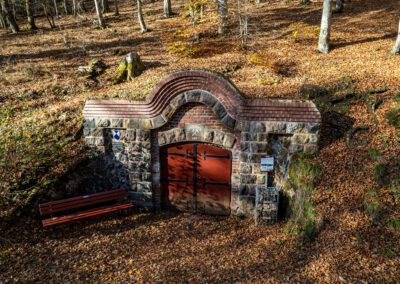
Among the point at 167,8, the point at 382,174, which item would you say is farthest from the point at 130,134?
the point at 167,8

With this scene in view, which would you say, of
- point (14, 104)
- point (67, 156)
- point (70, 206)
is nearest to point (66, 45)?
point (14, 104)

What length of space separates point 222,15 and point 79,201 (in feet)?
46.6

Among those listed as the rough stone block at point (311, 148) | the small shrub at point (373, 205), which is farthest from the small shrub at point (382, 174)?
the rough stone block at point (311, 148)

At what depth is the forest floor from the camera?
23.9 ft

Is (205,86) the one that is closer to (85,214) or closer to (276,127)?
(276,127)

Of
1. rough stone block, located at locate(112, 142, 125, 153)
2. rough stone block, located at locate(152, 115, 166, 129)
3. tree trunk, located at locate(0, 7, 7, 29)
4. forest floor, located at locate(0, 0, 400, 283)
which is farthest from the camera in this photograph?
tree trunk, located at locate(0, 7, 7, 29)

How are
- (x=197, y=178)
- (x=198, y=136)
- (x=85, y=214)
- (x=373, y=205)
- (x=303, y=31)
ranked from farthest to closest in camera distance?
(x=303, y=31), (x=197, y=178), (x=198, y=136), (x=85, y=214), (x=373, y=205)

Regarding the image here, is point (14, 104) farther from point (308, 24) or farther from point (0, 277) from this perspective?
point (308, 24)

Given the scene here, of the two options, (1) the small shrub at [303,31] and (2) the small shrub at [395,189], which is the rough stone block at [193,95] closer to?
(2) the small shrub at [395,189]

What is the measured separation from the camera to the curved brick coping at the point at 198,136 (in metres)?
9.66

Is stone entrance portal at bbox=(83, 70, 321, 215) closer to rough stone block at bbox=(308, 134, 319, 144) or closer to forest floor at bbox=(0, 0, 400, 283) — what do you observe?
rough stone block at bbox=(308, 134, 319, 144)

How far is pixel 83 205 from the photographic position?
9828 mm

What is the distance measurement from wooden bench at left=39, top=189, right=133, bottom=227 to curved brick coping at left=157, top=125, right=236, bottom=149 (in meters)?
2.53

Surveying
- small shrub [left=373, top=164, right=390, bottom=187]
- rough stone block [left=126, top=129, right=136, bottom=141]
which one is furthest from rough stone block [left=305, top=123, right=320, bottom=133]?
rough stone block [left=126, top=129, right=136, bottom=141]
